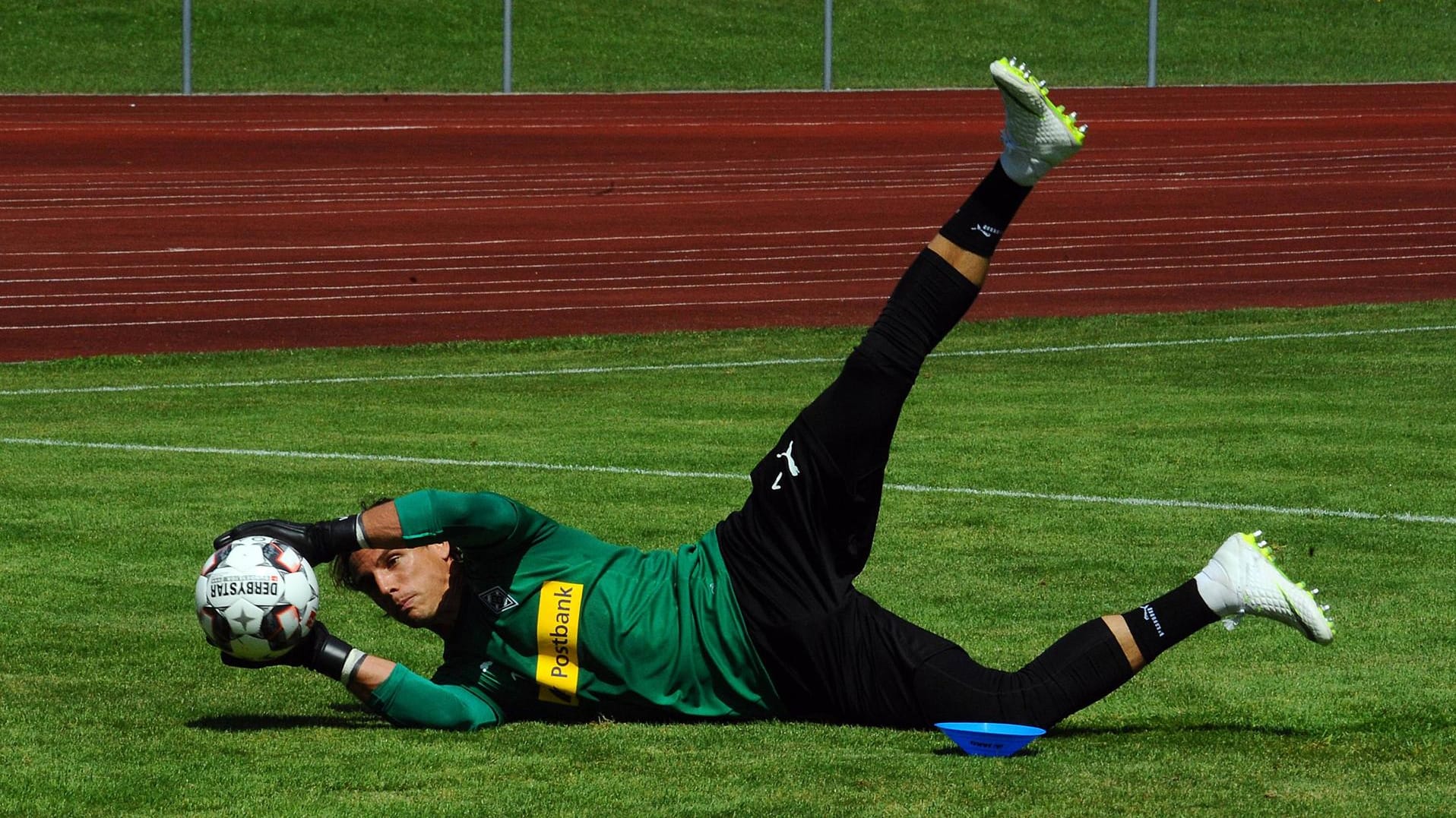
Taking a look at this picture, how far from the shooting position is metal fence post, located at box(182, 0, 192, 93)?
31.0 metres

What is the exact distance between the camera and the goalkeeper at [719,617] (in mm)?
5891

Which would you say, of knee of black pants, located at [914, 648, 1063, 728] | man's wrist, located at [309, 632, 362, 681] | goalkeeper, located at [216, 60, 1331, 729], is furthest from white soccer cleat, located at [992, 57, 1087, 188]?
man's wrist, located at [309, 632, 362, 681]

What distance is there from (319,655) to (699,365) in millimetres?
9403

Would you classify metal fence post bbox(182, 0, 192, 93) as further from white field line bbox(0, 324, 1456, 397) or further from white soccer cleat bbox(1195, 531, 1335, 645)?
white soccer cleat bbox(1195, 531, 1335, 645)

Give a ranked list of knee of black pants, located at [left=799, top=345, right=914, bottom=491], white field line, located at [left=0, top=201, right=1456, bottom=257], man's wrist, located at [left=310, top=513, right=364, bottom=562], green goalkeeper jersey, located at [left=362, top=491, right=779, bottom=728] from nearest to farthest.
A: 1. man's wrist, located at [left=310, top=513, right=364, bottom=562]
2. green goalkeeper jersey, located at [left=362, top=491, right=779, bottom=728]
3. knee of black pants, located at [left=799, top=345, right=914, bottom=491]
4. white field line, located at [left=0, top=201, right=1456, bottom=257]

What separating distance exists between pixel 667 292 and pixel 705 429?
7.43 meters

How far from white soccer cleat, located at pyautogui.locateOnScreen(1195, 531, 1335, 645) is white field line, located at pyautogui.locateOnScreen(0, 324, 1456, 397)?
921 centimetres

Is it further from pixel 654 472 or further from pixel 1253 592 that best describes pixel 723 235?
pixel 1253 592

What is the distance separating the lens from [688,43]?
148ft

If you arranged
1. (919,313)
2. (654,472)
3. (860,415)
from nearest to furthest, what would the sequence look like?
1. (860,415)
2. (919,313)
3. (654,472)

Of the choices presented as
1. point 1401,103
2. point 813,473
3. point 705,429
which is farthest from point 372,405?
point 1401,103

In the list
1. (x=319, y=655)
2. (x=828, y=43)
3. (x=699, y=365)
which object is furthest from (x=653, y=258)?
(x=319, y=655)

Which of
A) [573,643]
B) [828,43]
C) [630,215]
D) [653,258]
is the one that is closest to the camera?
[573,643]

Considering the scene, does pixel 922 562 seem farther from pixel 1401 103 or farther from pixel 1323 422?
pixel 1401 103
